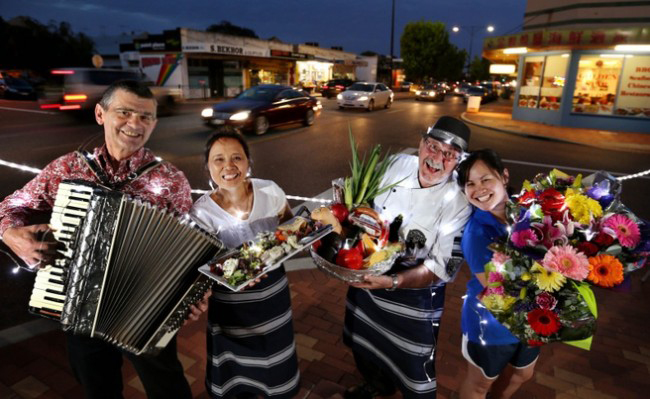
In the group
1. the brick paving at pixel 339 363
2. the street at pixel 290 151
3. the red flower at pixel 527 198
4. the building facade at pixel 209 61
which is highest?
the building facade at pixel 209 61

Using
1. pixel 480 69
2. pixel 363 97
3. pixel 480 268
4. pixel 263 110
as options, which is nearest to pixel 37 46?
pixel 363 97

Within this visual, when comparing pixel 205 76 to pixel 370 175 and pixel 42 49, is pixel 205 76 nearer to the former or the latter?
pixel 42 49

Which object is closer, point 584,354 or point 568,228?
point 568,228

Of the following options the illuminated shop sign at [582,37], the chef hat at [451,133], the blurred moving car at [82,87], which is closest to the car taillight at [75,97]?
the blurred moving car at [82,87]

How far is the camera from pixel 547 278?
155 cm

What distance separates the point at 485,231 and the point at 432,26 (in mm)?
61911

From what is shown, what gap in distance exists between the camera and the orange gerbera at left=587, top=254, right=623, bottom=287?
153 centimetres

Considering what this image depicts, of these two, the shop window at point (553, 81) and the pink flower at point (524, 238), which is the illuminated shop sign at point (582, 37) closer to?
the shop window at point (553, 81)

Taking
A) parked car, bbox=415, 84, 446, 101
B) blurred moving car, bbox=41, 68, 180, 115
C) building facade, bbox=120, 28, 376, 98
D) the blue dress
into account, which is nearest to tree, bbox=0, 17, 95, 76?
building facade, bbox=120, 28, 376, 98

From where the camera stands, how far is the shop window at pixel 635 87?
16.2 meters

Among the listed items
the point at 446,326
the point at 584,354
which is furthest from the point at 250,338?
the point at 584,354

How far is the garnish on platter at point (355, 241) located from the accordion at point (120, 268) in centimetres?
52

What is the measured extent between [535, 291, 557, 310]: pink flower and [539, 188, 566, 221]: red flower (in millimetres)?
341

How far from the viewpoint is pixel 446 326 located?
3.51 metres
